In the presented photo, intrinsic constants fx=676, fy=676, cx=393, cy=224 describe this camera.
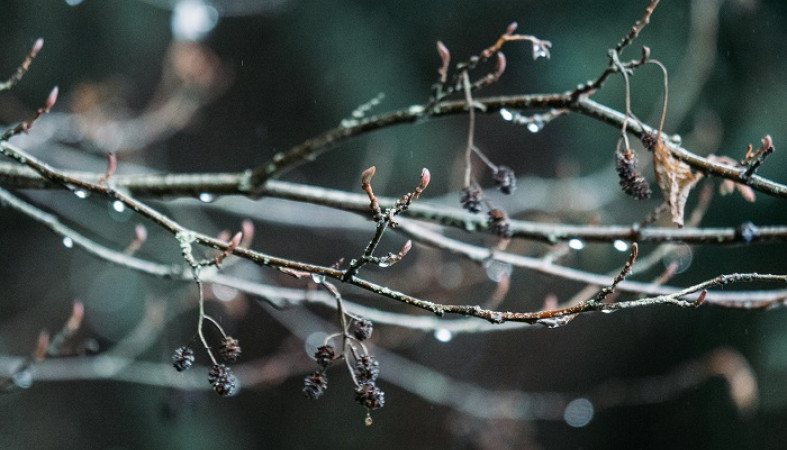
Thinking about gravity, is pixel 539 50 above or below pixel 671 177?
above

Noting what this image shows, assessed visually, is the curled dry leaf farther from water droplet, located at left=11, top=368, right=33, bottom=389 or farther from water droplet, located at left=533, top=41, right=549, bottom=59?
water droplet, located at left=11, top=368, right=33, bottom=389

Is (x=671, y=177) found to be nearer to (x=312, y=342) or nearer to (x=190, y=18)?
(x=312, y=342)

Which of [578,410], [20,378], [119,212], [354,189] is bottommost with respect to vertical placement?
[20,378]

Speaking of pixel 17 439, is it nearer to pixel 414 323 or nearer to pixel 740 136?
pixel 414 323

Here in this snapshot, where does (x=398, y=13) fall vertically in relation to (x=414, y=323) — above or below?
above

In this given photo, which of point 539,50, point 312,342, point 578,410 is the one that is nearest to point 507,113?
point 539,50

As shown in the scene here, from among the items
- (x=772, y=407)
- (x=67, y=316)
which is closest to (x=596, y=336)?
(x=772, y=407)
